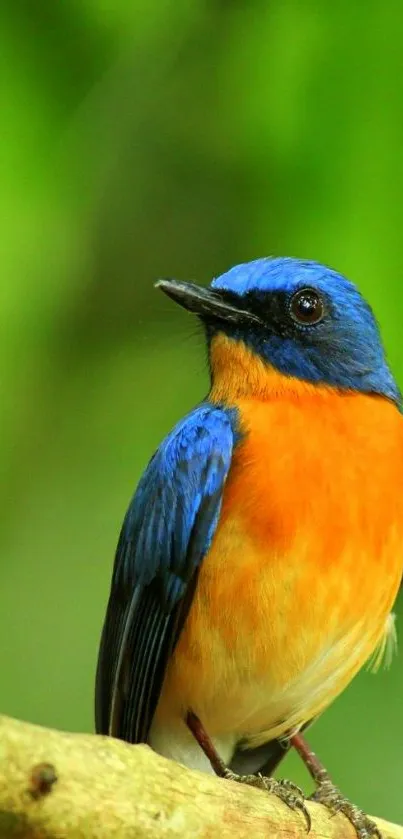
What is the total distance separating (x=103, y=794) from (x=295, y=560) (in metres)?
1.22

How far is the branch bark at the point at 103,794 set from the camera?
2.19 m

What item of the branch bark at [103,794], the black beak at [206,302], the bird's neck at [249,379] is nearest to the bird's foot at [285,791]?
the branch bark at [103,794]

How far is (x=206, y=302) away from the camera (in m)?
3.82

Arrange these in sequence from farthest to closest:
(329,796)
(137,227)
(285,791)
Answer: (137,227) → (329,796) → (285,791)

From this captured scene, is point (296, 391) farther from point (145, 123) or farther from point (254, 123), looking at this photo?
point (145, 123)

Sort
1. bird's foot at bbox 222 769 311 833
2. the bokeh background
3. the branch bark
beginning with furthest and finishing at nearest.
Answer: the bokeh background < bird's foot at bbox 222 769 311 833 < the branch bark

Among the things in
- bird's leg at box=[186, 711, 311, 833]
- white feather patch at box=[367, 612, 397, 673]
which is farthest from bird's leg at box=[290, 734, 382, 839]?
white feather patch at box=[367, 612, 397, 673]

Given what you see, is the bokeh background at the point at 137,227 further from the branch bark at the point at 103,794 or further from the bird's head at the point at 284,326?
the branch bark at the point at 103,794

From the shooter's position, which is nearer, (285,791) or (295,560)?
(285,791)

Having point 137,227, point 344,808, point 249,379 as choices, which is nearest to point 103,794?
point 344,808

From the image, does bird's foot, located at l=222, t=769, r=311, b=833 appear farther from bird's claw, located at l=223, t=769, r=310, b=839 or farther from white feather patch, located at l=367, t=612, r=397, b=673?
white feather patch, located at l=367, t=612, r=397, b=673

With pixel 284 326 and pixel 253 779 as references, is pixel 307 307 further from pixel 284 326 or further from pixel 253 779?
pixel 253 779

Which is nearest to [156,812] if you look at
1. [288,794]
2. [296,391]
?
[288,794]

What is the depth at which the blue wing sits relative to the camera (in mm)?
3643
